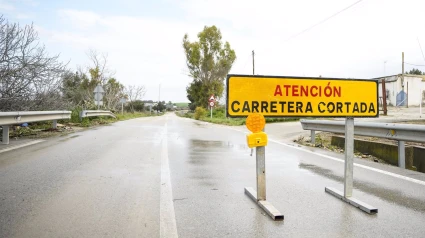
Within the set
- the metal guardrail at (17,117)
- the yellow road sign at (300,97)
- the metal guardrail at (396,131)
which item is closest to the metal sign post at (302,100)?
the yellow road sign at (300,97)

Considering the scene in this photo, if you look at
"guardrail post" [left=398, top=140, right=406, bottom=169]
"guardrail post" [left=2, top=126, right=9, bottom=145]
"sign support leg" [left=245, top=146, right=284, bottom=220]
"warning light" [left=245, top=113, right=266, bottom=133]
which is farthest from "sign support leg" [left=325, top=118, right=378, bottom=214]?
"guardrail post" [left=2, top=126, right=9, bottom=145]

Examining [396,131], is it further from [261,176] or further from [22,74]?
[22,74]

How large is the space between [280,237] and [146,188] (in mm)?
2198

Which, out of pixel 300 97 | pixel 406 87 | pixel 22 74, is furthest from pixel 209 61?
pixel 300 97

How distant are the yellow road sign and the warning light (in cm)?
7

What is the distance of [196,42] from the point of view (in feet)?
150

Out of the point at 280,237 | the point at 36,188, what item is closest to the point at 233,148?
the point at 36,188

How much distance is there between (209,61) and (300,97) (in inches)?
1627

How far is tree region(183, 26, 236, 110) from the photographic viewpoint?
4503 centimetres

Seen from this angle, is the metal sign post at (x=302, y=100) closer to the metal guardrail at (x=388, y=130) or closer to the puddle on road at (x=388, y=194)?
the puddle on road at (x=388, y=194)

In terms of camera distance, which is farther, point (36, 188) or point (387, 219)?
point (36, 188)

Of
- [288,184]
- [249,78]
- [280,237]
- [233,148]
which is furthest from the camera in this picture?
[233,148]

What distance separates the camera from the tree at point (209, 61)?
4503 cm

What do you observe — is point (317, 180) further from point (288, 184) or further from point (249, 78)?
point (249, 78)
